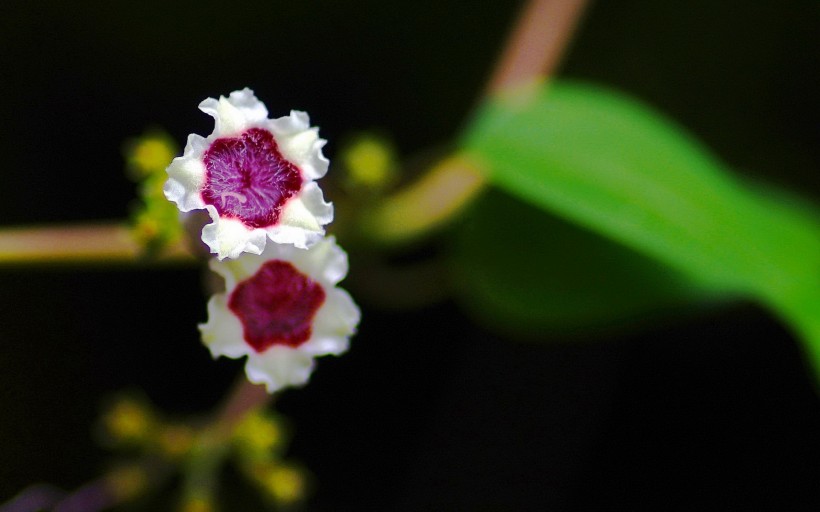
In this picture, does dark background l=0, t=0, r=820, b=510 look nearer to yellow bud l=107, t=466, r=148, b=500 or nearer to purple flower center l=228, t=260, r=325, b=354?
yellow bud l=107, t=466, r=148, b=500

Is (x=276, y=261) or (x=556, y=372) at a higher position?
(x=276, y=261)

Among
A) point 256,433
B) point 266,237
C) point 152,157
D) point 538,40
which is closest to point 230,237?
point 266,237

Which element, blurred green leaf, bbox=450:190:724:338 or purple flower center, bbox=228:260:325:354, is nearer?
purple flower center, bbox=228:260:325:354

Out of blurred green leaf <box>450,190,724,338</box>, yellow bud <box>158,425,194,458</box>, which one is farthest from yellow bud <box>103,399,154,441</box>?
blurred green leaf <box>450,190,724,338</box>

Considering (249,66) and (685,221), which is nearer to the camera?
(685,221)

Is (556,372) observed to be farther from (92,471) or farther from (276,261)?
(276,261)

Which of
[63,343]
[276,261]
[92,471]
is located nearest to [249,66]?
[63,343]
